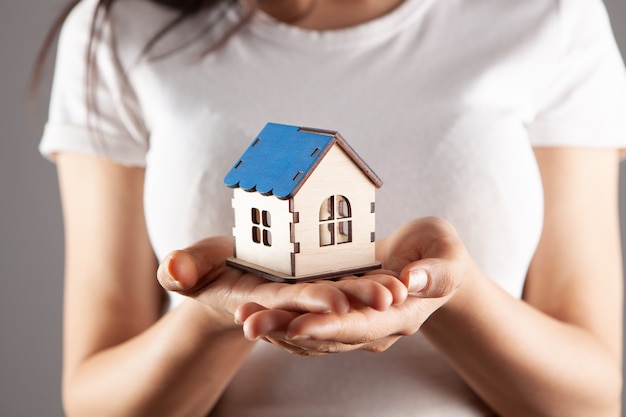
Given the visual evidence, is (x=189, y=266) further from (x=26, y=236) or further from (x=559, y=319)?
(x=26, y=236)

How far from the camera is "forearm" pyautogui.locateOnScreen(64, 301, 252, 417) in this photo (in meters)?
0.96

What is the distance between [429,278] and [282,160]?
0.25 metres

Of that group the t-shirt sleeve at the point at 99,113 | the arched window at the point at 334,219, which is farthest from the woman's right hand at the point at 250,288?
the t-shirt sleeve at the point at 99,113

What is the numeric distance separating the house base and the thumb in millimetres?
151

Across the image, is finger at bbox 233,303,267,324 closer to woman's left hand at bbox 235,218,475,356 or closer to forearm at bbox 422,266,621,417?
woman's left hand at bbox 235,218,475,356

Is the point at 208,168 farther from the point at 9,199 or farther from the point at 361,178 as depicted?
the point at 9,199

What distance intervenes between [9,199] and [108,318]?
3.03ft

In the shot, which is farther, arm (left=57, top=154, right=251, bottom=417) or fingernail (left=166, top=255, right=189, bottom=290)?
arm (left=57, top=154, right=251, bottom=417)

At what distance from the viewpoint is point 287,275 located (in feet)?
2.84

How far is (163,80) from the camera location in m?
1.21

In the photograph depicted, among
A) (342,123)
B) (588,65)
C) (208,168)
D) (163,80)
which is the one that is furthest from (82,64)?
(588,65)

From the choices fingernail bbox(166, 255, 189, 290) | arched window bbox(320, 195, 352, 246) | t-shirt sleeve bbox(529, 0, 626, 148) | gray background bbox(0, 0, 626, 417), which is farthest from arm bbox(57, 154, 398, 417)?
gray background bbox(0, 0, 626, 417)

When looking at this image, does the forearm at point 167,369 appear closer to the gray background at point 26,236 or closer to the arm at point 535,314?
the arm at point 535,314

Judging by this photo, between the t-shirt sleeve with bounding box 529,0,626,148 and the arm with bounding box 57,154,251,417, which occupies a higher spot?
the t-shirt sleeve with bounding box 529,0,626,148
